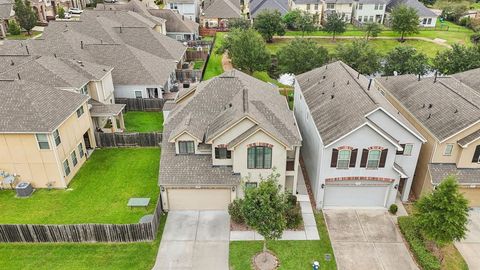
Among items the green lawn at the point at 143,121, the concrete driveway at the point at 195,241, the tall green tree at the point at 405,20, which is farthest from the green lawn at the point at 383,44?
the concrete driveway at the point at 195,241

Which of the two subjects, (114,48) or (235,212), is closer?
(235,212)

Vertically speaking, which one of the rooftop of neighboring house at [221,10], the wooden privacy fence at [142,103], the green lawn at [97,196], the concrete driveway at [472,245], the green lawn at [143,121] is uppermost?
the rooftop of neighboring house at [221,10]

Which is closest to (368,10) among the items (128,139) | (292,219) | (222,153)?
(128,139)

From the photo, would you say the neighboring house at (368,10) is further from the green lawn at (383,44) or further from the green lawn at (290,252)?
the green lawn at (290,252)

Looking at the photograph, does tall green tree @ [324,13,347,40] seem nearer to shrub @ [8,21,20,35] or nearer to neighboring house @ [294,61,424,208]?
neighboring house @ [294,61,424,208]

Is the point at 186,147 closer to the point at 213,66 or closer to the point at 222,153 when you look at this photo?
the point at 222,153

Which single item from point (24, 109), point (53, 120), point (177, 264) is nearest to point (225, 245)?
point (177, 264)
